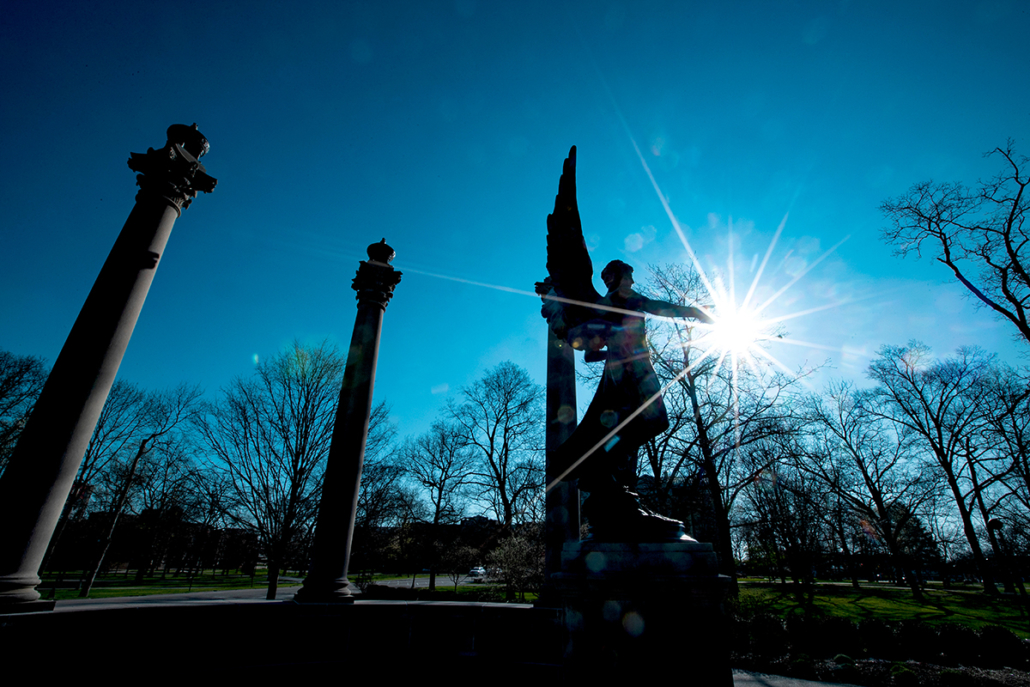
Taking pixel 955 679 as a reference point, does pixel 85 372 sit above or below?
above

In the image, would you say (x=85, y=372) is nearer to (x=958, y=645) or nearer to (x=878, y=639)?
(x=878, y=639)

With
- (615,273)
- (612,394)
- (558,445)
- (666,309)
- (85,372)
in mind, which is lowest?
(612,394)

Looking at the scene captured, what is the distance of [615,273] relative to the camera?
428cm

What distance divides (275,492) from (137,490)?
2409 cm

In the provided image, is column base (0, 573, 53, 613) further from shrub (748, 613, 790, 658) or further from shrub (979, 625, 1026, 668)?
shrub (979, 625, 1026, 668)

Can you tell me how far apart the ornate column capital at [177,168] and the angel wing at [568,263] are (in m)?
6.99

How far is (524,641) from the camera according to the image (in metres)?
6.03

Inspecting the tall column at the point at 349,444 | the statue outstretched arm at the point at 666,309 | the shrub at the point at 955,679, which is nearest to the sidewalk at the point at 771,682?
the shrub at the point at 955,679

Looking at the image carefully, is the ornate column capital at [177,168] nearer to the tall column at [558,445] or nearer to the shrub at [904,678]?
the tall column at [558,445]

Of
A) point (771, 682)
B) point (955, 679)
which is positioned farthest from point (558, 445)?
point (955, 679)

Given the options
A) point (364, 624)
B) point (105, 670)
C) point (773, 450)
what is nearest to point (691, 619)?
point (364, 624)

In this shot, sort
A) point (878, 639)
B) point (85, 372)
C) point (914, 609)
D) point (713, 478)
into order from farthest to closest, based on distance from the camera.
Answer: point (914, 609), point (713, 478), point (878, 639), point (85, 372)

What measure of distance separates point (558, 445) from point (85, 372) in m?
7.33

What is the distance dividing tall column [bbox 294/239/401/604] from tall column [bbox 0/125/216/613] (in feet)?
10.9
